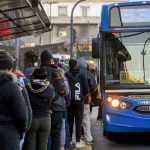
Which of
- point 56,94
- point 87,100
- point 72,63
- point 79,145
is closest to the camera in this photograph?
point 56,94

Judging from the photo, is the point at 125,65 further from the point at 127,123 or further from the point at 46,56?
the point at 46,56

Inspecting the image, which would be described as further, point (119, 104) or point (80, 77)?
point (119, 104)

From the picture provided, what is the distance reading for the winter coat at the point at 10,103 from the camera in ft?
17.7

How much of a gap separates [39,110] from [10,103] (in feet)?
5.82

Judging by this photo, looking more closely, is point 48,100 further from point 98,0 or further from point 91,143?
point 98,0

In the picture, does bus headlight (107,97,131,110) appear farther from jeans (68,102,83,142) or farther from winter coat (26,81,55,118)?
winter coat (26,81,55,118)

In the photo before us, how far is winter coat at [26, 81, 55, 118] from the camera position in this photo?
7.17m

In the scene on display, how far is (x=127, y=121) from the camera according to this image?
10.9m

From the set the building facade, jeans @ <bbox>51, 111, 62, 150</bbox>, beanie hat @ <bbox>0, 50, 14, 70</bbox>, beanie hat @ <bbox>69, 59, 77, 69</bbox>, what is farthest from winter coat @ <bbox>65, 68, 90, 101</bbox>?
the building facade

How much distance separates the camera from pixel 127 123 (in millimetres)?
10906

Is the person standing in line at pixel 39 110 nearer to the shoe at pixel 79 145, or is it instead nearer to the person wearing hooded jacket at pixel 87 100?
the shoe at pixel 79 145

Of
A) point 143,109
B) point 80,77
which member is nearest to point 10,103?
point 80,77

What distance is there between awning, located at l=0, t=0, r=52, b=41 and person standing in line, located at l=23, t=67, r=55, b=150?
61.5 inches

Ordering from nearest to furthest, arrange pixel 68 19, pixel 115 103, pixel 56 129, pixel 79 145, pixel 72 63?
1. pixel 56 129
2. pixel 72 63
3. pixel 79 145
4. pixel 115 103
5. pixel 68 19
